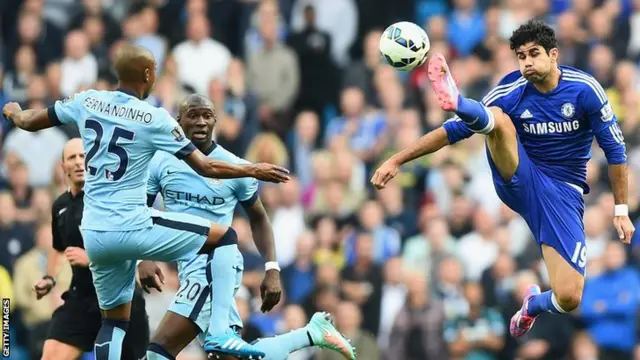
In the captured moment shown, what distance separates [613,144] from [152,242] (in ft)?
12.1

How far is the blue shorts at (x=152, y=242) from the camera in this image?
10.9 metres

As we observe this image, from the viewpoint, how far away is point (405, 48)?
11.9m

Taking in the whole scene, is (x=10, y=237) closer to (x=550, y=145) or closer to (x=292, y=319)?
(x=292, y=319)

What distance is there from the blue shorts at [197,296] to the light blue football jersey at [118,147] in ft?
2.99

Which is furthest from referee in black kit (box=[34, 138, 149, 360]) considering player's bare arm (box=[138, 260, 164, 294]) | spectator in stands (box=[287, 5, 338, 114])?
spectator in stands (box=[287, 5, 338, 114])

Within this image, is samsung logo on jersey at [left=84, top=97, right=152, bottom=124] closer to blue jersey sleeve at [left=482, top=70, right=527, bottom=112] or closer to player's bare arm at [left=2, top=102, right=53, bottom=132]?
player's bare arm at [left=2, top=102, right=53, bottom=132]

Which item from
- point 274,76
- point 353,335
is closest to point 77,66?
point 274,76

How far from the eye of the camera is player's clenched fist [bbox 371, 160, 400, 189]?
11.2m

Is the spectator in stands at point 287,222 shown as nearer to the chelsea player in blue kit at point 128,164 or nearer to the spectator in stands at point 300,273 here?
the spectator in stands at point 300,273

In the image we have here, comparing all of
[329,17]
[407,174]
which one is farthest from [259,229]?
[329,17]

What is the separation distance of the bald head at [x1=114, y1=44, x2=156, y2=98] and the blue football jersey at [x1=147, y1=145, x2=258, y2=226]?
1041 mm

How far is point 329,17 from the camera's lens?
20.3 m

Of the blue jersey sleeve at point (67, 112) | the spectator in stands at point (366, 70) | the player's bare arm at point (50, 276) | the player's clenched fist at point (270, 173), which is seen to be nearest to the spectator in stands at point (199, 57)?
the spectator in stands at point (366, 70)

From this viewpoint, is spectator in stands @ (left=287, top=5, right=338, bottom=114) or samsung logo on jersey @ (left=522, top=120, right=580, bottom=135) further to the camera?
spectator in stands @ (left=287, top=5, right=338, bottom=114)
